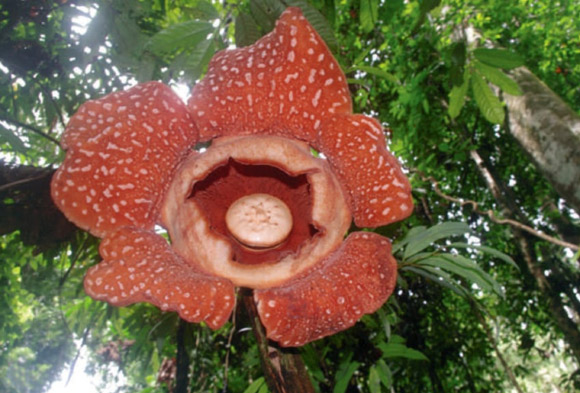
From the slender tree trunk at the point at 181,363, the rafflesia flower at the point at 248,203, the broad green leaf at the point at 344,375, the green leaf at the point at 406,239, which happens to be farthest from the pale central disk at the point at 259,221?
the slender tree trunk at the point at 181,363

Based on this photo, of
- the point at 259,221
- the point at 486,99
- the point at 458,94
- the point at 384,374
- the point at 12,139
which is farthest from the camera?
the point at 384,374

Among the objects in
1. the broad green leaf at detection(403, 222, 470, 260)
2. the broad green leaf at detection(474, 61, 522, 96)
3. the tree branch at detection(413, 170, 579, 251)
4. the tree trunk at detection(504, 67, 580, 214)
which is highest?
the broad green leaf at detection(474, 61, 522, 96)

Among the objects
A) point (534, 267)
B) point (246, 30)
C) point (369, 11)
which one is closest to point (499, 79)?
point (369, 11)

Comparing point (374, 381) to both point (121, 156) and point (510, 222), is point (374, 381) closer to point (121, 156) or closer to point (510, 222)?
point (510, 222)

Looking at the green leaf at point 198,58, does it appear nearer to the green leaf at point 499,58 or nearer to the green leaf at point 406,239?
the green leaf at point 406,239

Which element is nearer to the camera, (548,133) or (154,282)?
(154,282)

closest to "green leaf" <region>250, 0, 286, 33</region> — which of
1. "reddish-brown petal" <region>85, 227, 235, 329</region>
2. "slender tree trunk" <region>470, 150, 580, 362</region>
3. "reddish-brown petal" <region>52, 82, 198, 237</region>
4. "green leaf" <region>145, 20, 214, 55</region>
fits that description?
"green leaf" <region>145, 20, 214, 55</region>

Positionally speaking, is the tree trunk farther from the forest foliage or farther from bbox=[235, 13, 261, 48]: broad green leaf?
bbox=[235, 13, 261, 48]: broad green leaf

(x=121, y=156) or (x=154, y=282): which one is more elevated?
(x=121, y=156)
